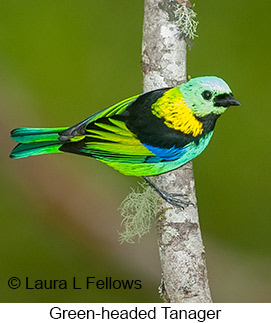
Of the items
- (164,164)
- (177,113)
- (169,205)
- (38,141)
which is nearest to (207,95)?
(177,113)

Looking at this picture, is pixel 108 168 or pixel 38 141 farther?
pixel 108 168

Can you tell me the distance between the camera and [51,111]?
2021 millimetres

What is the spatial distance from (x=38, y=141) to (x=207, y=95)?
1.68 feet

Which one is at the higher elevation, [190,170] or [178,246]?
[190,170]

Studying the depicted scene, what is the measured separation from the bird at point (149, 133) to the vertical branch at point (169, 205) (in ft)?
0.16

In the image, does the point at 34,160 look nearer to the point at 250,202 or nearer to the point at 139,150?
the point at 139,150

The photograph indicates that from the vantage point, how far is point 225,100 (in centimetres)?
171

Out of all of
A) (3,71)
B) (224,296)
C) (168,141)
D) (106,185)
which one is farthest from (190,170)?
(3,71)

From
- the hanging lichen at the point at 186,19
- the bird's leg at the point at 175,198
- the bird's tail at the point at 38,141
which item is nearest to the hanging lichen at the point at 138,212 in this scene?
the bird's leg at the point at 175,198

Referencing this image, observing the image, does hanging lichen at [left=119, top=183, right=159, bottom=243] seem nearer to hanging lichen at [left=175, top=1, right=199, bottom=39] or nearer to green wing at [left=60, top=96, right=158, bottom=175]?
green wing at [left=60, top=96, right=158, bottom=175]

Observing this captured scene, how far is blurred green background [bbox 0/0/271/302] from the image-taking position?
1.96 metres

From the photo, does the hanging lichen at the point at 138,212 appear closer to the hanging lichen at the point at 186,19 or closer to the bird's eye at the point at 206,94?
the bird's eye at the point at 206,94

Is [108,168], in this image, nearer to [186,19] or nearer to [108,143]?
[108,143]

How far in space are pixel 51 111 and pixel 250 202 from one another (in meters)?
0.72
